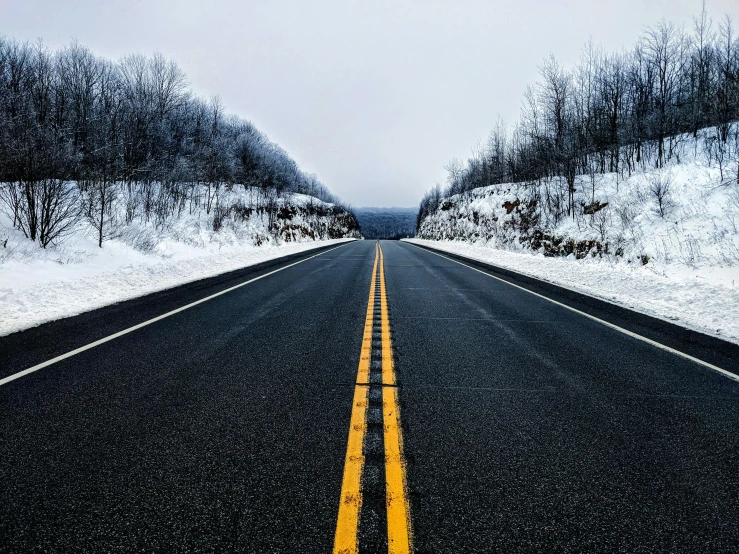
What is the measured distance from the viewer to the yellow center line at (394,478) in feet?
5.93

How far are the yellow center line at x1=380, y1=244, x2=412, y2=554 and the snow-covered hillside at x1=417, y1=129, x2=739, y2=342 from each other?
5.82m

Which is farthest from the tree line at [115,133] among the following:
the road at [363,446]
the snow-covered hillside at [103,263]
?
the road at [363,446]

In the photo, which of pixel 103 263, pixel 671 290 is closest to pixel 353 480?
pixel 671 290

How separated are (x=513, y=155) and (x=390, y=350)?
55898 mm

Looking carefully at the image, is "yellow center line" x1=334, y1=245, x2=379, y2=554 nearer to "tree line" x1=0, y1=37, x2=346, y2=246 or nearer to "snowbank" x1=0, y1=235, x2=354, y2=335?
"snowbank" x1=0, y1=235, x2=354, y2=335

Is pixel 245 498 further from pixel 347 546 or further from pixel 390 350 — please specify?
pixel 390 350

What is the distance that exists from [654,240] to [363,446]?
17.2m

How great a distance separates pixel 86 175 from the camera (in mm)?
19391

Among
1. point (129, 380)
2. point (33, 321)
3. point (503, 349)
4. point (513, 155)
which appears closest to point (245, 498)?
point (129, 380)

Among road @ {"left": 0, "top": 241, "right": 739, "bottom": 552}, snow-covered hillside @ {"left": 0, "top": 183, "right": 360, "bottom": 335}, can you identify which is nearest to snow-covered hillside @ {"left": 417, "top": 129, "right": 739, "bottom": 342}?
road @ {"left": 0, "top": 241, "right": 739, "bottom": 552}

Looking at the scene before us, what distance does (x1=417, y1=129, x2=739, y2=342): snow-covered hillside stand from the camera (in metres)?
8.34

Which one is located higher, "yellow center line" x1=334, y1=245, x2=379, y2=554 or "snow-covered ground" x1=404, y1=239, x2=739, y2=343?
"snow-covered ground" x1=404, y1=239, x2=739, y2=343

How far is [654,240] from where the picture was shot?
15.3m

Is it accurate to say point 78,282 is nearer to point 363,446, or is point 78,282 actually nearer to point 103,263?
point 103,263
